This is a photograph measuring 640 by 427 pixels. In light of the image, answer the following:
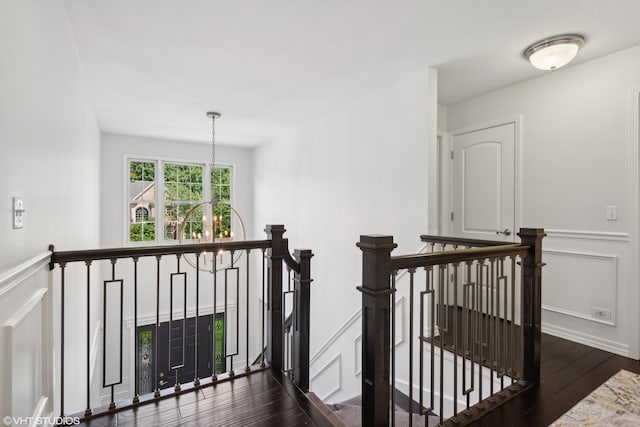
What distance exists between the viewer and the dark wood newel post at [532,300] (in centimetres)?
217

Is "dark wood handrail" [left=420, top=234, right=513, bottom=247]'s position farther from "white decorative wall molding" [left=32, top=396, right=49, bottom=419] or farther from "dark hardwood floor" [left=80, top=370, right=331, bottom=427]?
"white decorative wall molding" [left=32, top=396, right=49, bottom=419]

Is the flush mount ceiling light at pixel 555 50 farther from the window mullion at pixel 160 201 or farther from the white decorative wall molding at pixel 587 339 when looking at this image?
the window mullion at pixel 160 201

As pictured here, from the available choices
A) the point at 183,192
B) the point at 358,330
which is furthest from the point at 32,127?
the point at 183,192

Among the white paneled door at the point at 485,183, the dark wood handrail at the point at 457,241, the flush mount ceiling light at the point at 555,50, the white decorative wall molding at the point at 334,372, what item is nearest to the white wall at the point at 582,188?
the white paneled door at the point at 485,183


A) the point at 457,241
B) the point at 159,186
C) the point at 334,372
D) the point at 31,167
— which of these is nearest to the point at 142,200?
the point at 159,186

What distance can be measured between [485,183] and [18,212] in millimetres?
3747

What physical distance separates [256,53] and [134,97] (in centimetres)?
187

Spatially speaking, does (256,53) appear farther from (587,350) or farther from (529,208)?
(587,350)

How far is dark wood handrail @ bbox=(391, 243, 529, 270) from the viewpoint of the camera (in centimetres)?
158

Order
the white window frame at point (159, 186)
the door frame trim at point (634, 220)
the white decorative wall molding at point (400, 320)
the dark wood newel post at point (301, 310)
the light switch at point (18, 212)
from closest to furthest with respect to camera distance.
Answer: the light switch at point (18, 212) < the dark wood newel post at point (301, 310) < the door frame trim at point (634, 220) < the white decorative wall molding at point (400, 320) < the white window frame at point (159, 186)

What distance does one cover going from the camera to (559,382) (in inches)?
88.3

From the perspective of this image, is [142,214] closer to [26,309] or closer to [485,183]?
[26,309]

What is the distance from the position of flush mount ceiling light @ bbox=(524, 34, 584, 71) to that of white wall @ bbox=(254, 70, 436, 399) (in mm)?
790

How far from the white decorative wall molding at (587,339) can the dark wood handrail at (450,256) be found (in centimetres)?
144
